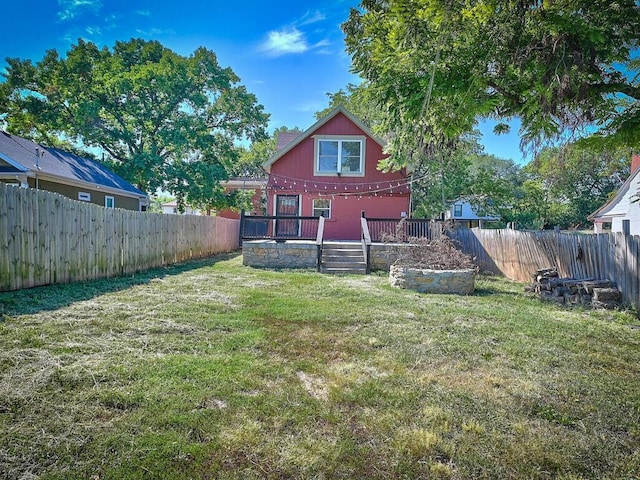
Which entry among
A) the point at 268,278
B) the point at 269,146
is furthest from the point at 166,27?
the point at 269,146

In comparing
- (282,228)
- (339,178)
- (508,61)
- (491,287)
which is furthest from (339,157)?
(508,61)

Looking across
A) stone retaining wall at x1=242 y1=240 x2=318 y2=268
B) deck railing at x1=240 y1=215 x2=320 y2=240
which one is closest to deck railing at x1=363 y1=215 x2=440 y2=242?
stone retaining wall at x1=242 y1=240 x2=318 y2=268

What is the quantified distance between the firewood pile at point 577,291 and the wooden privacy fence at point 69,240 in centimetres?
846

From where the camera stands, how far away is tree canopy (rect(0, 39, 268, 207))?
54.9ft

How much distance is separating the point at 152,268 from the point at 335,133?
28.8 feet

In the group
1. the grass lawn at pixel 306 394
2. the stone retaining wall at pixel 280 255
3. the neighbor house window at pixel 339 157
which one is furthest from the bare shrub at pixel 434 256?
the neighbor house window at pixel 339 157

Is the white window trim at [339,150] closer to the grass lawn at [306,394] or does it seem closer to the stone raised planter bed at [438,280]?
the stone raised planter bed at [438,280]

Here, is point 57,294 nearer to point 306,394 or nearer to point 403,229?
point 306,394

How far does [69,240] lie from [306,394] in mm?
5605

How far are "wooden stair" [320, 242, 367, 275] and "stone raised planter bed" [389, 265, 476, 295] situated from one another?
2.31 m

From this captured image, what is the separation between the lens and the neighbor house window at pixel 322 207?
47.9 ft

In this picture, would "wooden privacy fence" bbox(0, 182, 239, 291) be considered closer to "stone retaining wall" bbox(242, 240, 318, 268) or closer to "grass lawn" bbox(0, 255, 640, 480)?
"grass lawn" bbox(0, 255, 640, 480)

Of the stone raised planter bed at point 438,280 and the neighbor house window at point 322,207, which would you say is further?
the neighbor house window at point 322,207

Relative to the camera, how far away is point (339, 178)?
47.3ft
